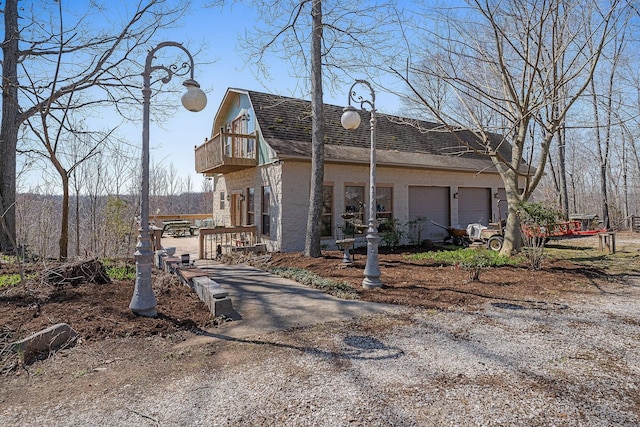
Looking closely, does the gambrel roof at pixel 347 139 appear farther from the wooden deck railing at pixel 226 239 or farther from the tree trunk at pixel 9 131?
the tree trunk at pixel 9 131

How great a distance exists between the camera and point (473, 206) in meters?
15.1

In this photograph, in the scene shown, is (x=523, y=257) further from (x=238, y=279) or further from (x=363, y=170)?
(x=238, y=279)

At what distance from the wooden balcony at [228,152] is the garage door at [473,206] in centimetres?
856

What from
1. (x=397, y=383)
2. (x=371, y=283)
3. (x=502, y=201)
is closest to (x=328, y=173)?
(x=371, y=283)

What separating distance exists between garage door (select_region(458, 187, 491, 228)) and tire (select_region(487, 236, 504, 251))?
11.6 feet

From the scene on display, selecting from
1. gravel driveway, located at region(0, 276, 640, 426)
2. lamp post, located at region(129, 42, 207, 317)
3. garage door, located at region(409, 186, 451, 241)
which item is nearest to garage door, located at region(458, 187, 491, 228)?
garage door, located at region(409, 186, 451, 241)

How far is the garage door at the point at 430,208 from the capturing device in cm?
1348

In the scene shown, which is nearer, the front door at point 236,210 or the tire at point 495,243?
the tire at point 495,243

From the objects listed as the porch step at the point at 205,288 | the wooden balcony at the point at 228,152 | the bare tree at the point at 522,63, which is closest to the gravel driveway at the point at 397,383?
the porch step at the point at 205,288

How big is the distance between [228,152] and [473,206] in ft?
33.9

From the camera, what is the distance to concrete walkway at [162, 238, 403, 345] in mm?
4297

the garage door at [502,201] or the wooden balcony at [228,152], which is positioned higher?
the wooden balcony at [228,152]

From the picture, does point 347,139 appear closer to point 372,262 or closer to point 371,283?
point 372,262

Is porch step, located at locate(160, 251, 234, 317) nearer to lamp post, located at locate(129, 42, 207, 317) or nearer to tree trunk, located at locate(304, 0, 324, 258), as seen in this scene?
lamp post, located at locate(129, 42, 207, 317)
